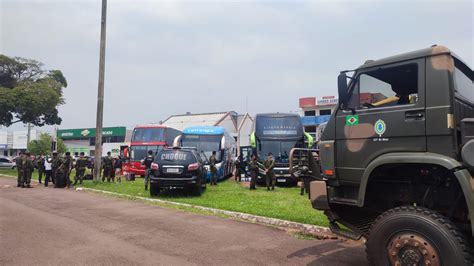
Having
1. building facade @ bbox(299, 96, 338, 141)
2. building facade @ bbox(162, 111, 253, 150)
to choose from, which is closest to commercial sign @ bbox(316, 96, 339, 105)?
building facade @ bbox(299, 96, 338, 141)

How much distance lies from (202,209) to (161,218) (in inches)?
62.6

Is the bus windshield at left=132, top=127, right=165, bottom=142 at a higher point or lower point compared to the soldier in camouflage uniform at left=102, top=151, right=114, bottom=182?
higher

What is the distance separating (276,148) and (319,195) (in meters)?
13.7

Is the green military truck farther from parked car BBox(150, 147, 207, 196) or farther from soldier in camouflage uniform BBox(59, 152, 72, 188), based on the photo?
soldier in camouflage uniform BBox(59, 152, 72, 188)

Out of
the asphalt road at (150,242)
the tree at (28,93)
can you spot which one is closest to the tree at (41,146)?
the tree at (28,93)

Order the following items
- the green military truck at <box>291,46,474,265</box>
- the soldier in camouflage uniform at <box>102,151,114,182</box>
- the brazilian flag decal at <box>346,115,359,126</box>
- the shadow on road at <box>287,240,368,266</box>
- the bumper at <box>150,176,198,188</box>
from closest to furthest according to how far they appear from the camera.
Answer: the green military truck at <box>291,46,474,265</box> < the brazilian flag decal at <box>346,115,359,126</box> < the shadow on road at <box>287,240,368,266</box> < the bumper at <box>150,176,198,188</box> < the soldier in camouflage uniform at <box>102,151,114,182</box>

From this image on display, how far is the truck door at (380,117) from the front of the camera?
4.82 meters

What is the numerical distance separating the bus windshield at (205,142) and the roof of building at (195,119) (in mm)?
35887

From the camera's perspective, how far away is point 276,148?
19375 millimetres

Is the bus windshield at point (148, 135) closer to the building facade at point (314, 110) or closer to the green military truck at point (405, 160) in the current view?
the green military truck at point (405, 160)

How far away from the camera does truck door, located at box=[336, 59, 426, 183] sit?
4816mm

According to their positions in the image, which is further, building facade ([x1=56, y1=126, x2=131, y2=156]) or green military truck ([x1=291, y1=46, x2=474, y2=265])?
building facade ([x1=56, y1=126, x2=131, y2=156])

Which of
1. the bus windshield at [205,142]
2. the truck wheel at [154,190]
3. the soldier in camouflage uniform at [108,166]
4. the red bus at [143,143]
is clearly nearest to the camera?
the truck wheel at [154,190]

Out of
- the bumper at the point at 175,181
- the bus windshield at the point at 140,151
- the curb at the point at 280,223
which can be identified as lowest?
the curb at the point at 280,223
